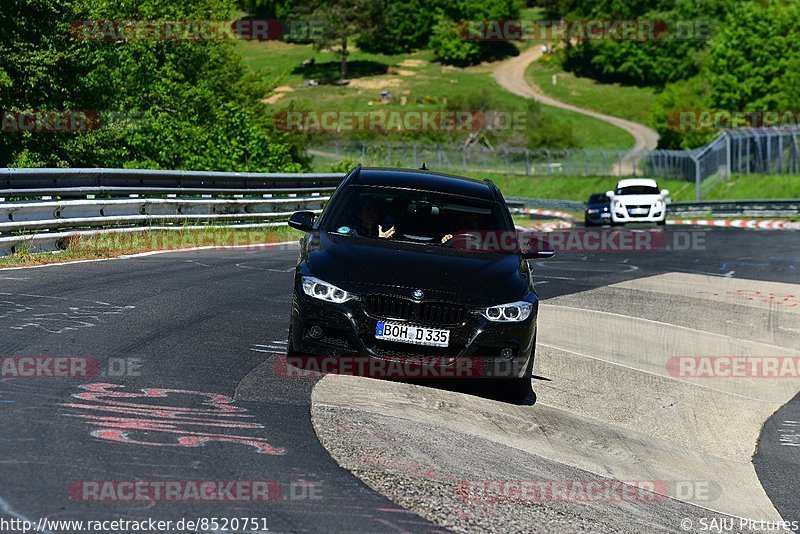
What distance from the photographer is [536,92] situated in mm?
126312

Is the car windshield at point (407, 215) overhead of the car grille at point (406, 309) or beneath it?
overhead

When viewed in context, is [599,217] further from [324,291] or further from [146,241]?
[324,291]

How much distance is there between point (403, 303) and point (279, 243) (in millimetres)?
16119

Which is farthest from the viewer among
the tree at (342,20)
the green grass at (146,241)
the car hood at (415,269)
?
the tree at (342,20)

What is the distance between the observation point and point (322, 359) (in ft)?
29.5

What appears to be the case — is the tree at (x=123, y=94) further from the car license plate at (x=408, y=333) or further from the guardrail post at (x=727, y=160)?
the guardrail post at (x=727, y=160)

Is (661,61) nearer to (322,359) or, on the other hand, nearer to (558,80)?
(558,80)

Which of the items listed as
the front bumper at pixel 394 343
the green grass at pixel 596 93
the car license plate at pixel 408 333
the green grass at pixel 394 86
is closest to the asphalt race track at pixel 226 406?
the front bumper at pixel 394 343

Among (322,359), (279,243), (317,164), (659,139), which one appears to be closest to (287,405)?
(322,359)

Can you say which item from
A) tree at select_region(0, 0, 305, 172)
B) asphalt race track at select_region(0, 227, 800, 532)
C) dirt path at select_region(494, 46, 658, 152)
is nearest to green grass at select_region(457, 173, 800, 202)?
tree at select_region(0, 0, 305, 172)

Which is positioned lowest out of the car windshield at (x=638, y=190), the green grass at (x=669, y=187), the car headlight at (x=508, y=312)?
the green grass at (x=669, y=187)

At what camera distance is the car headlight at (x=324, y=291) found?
28.3 ft

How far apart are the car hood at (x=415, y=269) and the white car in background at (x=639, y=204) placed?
3192 centimetres

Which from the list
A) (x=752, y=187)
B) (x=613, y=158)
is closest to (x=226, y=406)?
(x=752, y=187)
